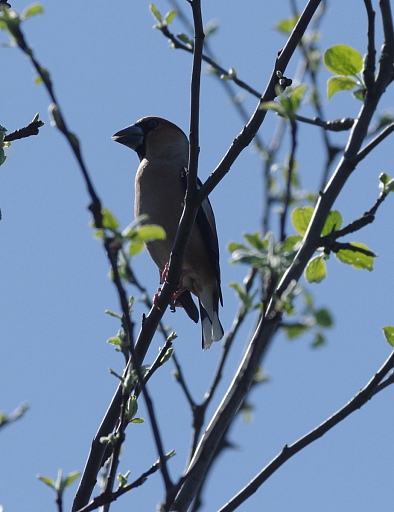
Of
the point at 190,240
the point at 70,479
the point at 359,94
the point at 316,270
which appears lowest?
the point at 70,479

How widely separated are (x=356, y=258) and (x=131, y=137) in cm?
459

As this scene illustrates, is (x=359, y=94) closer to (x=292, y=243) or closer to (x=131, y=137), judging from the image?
(x=292, y=243)

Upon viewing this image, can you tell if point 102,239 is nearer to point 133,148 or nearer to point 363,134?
point 363,134

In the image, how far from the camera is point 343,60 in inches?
98.0

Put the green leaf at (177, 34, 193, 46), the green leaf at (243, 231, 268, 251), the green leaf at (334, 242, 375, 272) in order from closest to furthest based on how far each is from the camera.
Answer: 1. the green leaf at (243, 231, 268, 251)
2. the green leaf at (334, 242, 375, 272)
3. the green leaf at (177, 34, 193, 46)

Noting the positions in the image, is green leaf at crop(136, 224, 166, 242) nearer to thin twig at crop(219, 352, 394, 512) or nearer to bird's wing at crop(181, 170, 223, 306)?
thin twig at crop(219, 352, 394, 512)

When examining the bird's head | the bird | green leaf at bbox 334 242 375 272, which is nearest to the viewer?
green leaf at bbox 334 242 375 272

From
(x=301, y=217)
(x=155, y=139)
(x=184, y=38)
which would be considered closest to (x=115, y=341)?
(x=301, y=217)

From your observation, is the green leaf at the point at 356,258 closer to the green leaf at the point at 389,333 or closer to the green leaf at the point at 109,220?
the green leaf at the point at 389,333

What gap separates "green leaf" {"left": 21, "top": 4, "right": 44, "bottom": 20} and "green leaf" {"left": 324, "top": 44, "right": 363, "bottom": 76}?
940 millimetres

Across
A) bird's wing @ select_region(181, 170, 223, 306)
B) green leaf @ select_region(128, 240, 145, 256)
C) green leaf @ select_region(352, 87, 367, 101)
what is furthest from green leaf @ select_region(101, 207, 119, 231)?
bird's wing @ select_region(181, 170, 223, 306)

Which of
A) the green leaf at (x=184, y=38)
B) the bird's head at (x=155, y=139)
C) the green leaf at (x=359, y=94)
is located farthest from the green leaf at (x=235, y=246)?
the bird's head at (x=155, y=139)

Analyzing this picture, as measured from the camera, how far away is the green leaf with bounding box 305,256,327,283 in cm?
250

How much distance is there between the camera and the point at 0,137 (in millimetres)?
2660
